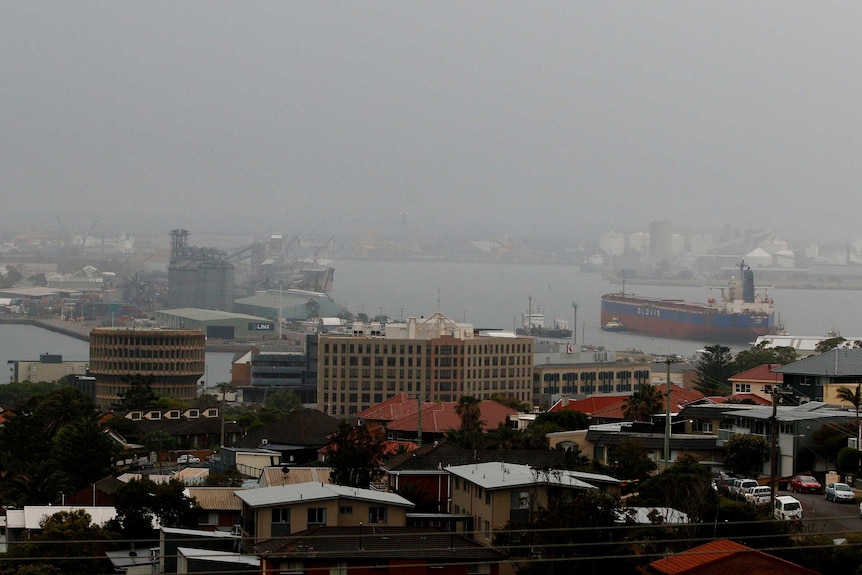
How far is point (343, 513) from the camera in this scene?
1206 centimetres

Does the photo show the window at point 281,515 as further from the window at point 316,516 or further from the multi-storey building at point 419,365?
the multi-storey building at point 419,365

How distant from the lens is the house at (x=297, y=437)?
67.1 feet

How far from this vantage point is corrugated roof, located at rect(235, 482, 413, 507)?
11930 millimetres

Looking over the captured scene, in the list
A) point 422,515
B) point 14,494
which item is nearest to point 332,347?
point 14,494

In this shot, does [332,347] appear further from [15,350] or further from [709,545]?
[15,350]

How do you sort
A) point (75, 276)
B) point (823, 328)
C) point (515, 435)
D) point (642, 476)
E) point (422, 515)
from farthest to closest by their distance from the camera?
1. point (75, 276)
2. point (823, 328)
3. point (515, 435)
4. point (642, 476)
5. point (422, 515)

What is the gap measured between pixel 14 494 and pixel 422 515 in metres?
5.84

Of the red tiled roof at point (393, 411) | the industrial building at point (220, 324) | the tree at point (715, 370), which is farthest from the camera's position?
the industrial building at point (220, 324)

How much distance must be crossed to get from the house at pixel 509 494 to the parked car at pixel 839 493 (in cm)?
220

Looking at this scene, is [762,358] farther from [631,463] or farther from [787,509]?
[787,509]

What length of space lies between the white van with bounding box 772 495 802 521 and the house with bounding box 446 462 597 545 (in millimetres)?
1459

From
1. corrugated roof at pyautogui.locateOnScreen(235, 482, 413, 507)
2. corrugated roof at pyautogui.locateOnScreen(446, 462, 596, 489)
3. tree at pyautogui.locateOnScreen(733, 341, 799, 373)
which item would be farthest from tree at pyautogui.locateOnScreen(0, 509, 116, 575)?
tree at pyautogui.locateOnScreen(733, 341, 799, 373)

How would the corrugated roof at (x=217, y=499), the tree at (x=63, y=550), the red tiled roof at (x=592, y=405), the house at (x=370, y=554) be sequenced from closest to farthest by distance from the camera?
the house at (x=370, y=554) < the tree at (x=63, y=550) < the corrugated roof at (x=217, y=499) < the red tiled roof at (x=592, y=405)

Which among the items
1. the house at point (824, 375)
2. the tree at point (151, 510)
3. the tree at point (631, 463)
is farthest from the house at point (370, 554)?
the house at point (824, 375)
